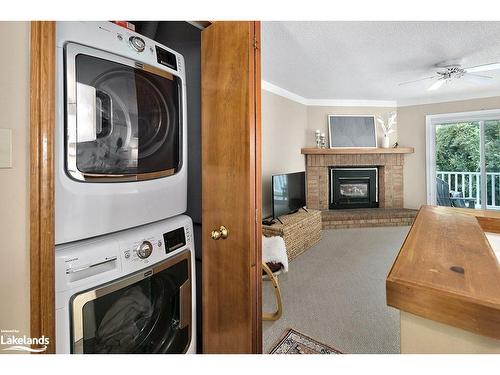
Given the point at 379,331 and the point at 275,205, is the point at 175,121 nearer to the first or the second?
the point at 379,331

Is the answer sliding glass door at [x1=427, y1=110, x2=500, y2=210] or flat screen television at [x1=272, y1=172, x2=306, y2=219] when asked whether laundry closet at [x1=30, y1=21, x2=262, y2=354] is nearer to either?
flat screen television at [x1=272, y1=172, x2=306, y2=219]

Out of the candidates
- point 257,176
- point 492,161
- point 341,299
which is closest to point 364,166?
point 492,161

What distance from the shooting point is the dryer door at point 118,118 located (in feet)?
2.85

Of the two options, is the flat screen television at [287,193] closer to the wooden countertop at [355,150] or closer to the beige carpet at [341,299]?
the beige carpet at [341,299]

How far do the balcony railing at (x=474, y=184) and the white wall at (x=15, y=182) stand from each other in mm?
6053

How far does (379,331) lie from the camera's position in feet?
6.00

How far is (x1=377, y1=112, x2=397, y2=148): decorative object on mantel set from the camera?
16.3 ft

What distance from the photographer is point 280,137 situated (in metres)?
4.18

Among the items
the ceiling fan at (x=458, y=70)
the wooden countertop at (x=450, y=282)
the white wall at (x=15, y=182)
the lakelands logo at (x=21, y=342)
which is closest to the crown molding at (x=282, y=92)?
the ceiling fan at (x=458, y=70)

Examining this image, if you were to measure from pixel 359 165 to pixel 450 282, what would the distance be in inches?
187

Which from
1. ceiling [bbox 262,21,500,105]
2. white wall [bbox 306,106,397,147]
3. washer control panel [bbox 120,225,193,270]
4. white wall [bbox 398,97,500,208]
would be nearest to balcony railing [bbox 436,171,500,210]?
white wall [bbox 398,97,500,208]

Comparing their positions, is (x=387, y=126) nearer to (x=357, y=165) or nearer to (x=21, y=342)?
(x=357, y=165)
